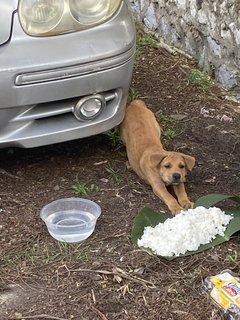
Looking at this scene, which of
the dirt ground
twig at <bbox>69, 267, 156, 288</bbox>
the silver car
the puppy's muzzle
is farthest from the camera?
the puppy's muzzle

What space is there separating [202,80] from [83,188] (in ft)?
6.30

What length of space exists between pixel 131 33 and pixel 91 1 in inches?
11.8

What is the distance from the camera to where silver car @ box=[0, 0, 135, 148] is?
12.2 ft

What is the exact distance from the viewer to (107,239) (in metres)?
3.70

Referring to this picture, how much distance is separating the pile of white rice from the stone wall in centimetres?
197

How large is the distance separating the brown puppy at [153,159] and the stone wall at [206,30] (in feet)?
3.86

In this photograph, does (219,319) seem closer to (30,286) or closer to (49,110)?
(30,286)

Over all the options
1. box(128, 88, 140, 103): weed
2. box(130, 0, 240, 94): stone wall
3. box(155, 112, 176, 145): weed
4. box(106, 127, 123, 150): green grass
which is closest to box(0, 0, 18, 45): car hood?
box(106, 127, 123, 150): green grass

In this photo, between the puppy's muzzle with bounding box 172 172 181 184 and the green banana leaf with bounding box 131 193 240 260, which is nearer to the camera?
the green banana leaf with bounding box 131 193 240 260

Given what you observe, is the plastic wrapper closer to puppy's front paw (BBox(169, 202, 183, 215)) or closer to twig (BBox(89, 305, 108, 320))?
twig (BBox(89, 305, 108, 320))

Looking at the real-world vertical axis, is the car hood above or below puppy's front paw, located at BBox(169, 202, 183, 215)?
above

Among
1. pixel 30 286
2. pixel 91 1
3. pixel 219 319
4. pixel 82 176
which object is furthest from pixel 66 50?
pixel 219 319

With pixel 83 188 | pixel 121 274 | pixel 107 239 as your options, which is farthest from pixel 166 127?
pixel 121 274

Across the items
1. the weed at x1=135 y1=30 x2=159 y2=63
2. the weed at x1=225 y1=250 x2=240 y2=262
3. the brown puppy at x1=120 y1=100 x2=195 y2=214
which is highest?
the weed at x1=225 y1=250 x2=240 y2=262
